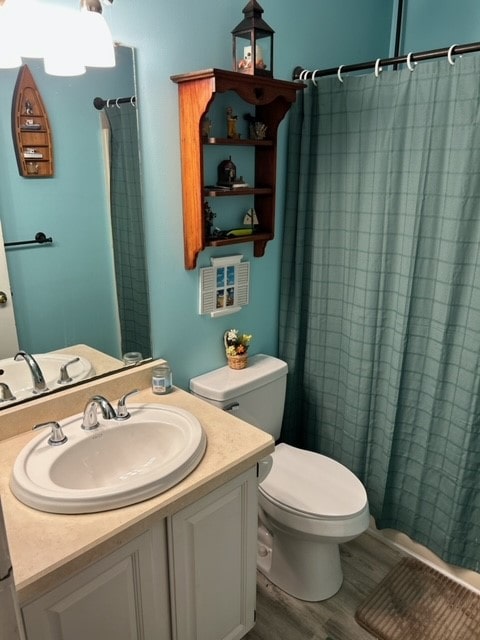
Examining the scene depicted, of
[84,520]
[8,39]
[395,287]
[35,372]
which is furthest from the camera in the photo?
[395,287]

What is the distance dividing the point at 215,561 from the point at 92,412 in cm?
56

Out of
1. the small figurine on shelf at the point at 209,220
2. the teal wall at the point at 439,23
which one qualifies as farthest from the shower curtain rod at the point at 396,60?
the small figurine on shelf at the point at 209,220

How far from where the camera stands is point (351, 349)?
2051 millimetres

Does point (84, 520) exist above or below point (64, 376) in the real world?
below

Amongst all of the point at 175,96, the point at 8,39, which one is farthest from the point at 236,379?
the point at 8,39

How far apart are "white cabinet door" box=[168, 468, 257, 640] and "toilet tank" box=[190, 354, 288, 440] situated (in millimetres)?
465

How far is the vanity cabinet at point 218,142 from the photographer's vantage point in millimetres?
1571

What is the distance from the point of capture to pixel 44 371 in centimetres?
155

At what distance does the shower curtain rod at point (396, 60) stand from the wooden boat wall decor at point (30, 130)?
1062mm

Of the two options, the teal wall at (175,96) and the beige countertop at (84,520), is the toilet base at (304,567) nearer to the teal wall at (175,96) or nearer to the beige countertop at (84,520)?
the beige countertop at (84,520)

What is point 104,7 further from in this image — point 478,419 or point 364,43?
point 478,419

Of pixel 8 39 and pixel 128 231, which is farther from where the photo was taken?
pixel 128 231

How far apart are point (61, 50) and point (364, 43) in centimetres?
143

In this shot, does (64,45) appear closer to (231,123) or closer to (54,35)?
(54,35)
